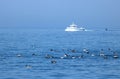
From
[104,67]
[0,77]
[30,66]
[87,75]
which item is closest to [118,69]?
[104,67]

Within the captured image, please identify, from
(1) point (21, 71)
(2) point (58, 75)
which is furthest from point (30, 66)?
(2) point (58, 75)

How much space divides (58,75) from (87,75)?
284 centimetres

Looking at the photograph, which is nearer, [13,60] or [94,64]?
[94,64]

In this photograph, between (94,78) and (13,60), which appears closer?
(94,78)

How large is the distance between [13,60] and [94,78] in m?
19.9

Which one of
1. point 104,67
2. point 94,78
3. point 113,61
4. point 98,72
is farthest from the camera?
point 113,61

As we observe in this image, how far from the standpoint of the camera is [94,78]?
45.2 metres

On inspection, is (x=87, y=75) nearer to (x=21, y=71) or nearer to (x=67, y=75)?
(x=67, y=75)

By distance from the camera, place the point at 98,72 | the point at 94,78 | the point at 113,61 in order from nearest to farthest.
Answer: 1. the point at 94,78
2. the point at 98,72
3. the point at 113,61

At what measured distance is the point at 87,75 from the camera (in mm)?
47656

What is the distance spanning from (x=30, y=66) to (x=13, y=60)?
8837 millimetres

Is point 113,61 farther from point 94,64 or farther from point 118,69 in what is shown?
point 118,69

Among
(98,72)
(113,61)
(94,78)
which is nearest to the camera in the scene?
(94,78)

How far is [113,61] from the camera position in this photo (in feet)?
200
